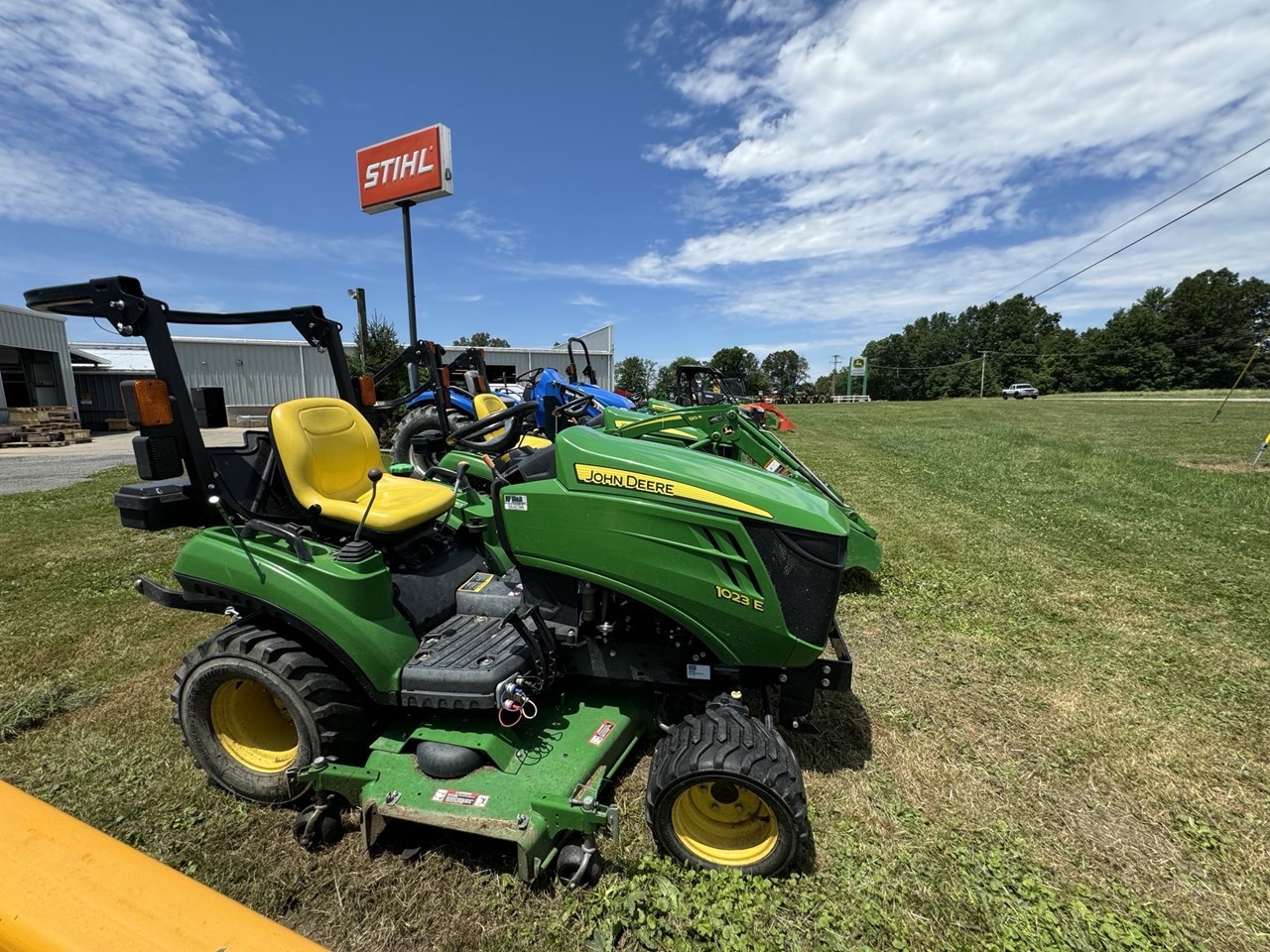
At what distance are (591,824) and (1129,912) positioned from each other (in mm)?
1766

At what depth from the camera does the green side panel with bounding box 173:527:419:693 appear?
2.33m

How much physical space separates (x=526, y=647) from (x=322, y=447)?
1.44m

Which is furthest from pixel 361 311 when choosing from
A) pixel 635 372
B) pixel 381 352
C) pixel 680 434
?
pixel 635 372

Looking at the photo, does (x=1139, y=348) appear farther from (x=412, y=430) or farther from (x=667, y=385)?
(x=412, y=430)

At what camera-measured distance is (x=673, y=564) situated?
86.0 inches

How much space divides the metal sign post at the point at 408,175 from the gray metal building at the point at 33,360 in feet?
48.2

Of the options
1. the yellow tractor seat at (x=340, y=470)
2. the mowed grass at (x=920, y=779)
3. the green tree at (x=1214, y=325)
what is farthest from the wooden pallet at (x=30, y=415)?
the green tree at (x=1214, y=325)

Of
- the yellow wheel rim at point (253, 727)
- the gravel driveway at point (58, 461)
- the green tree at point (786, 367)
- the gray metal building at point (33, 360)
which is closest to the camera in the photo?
the yellow wheel rim at point (253, 727)

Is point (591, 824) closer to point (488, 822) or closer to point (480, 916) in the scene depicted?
point (488, 822)

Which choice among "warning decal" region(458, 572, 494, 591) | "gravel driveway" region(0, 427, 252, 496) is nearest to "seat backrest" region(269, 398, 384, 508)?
"warning decal" region(458, 572, 494, 591)

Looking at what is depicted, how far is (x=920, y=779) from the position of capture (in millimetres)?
2641

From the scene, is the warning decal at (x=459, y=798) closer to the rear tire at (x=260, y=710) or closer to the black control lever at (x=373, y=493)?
the rear tire at (x=260, y=710)

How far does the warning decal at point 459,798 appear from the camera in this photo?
6.72 ft

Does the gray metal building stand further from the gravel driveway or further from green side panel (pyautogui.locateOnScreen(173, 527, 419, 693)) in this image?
green side panel (pyautogui.locateOnScreen(173, 527, 419, 693))
